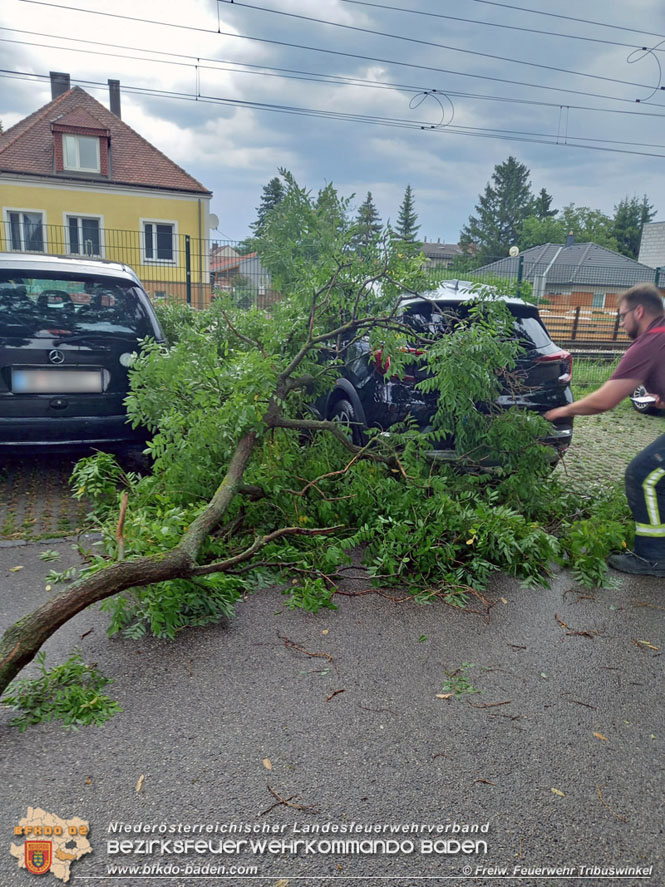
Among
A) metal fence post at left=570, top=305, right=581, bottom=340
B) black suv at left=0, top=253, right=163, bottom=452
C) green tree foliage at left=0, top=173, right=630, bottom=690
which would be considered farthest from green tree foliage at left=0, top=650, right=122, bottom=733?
metal fence post at left=570, top=305, right=581, bottom=340

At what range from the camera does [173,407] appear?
468 centimetres

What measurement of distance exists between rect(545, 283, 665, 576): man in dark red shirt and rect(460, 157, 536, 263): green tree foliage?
87090 mm

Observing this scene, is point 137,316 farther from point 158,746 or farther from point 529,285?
point 158,746

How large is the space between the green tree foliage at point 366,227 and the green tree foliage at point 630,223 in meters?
85.6

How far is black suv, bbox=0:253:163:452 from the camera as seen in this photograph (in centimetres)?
521

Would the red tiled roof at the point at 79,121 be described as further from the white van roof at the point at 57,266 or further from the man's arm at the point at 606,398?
the man's arm at the point at 606,398

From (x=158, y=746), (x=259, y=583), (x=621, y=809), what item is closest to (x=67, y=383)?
(x=259, y=583)

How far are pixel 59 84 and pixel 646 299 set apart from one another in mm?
39494

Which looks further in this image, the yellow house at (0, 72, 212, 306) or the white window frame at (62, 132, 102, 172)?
the white window frame at (62, 132, 102, 172)

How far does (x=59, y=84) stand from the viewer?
35375 millimetres

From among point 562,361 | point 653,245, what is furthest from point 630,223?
point 562,361

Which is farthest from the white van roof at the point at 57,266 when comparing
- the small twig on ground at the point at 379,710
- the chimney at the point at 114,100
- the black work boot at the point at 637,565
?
the chimney at the point at 114,100

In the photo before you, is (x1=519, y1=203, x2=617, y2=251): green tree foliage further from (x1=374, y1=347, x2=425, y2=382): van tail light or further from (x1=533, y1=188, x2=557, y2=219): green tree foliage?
(x1=374, y1=347, x2=425, y2=382): van tail light

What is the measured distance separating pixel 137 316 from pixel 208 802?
14.3ft
